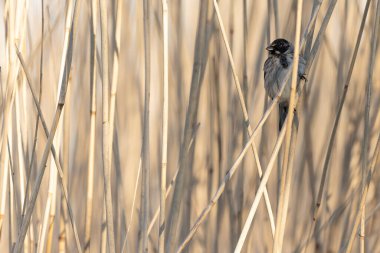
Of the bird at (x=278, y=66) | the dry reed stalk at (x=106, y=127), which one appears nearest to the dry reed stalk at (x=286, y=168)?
the dry reed stalk at (x=106, y=127)

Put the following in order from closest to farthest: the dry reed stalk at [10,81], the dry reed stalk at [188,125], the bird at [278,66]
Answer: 1. the dry reed stalk at [188,125]
2. the dry reed stalk at [10,81]
3. the bird at [278,66]

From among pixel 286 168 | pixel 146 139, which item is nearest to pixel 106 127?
pixel 146 139

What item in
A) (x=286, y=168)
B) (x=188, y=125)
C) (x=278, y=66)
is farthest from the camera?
(x=278, y=66)

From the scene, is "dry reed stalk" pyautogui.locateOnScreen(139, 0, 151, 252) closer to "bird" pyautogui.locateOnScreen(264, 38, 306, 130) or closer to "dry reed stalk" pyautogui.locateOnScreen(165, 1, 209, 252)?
"dry reed stalk" pyautogui.locateOnScreen(165, 1, 209, 252)

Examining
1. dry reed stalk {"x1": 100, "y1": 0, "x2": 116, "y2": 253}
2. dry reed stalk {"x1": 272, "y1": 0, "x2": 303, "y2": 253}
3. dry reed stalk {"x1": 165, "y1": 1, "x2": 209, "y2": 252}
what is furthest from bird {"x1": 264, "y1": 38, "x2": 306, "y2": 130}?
dry reed stalk {"x1": 100, "y1": 0, "x2": 116, "y2": 253}

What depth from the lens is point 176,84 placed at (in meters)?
2.07

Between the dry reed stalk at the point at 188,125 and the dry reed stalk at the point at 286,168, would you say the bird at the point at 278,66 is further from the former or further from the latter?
the dry reed stalk at the point at 286,168

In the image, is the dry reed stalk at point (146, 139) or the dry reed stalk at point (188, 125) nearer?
the dry reed stalk at point (146, 139)

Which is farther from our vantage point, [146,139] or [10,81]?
[10,81]

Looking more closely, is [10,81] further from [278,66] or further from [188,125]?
[278,66]

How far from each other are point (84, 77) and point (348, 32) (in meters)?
0.90

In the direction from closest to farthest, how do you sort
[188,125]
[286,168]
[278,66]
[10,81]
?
1. [286,168]
2. [188,125]
3. [10,81]
4. [278,66]

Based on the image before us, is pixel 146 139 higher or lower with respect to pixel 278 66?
lower

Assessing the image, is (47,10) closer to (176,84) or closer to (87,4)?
(87,4)
